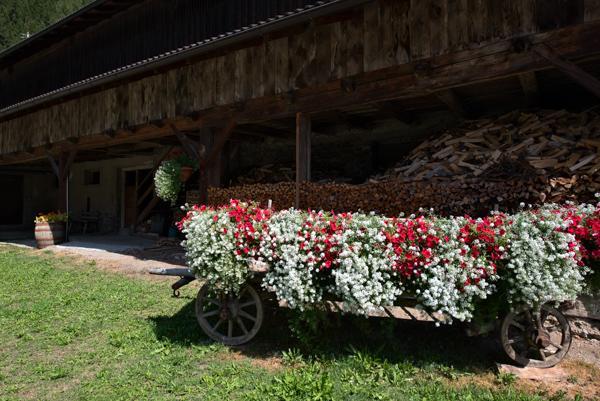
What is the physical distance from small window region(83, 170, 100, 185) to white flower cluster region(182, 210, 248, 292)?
15303mm

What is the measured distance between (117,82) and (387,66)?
7.50m

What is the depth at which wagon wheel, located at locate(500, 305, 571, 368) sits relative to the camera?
353 centimetres

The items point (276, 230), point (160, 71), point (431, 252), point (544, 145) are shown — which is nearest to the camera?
point (431, 252)

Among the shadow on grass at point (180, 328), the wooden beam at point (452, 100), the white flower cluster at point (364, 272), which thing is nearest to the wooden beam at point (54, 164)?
the shadow on grass at point (180, 328)

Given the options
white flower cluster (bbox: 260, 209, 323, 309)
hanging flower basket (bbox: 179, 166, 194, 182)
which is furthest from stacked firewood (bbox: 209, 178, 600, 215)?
white flower cluster (bbox: 260, 209, 323, 309)

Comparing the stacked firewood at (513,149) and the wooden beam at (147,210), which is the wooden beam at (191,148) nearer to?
the stacked firewood at (513,149)

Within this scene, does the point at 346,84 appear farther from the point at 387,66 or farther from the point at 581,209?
the point at 581,209

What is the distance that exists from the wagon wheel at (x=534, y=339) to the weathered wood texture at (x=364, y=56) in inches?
130

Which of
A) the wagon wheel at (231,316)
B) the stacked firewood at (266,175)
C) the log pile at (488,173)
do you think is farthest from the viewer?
the stacked firewood at (266,175)

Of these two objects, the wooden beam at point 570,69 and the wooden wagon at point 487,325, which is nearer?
the wooden wagon at point 487,325

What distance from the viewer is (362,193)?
6.74 m

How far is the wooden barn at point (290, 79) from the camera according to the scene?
5391 mm

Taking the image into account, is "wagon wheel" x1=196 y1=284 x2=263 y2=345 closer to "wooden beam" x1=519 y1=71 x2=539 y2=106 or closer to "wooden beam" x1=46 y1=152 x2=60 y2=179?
"wooden beam" x1=519 y1=71 x2=539 y2=106

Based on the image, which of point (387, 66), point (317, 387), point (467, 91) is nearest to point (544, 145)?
point (467, 91)
